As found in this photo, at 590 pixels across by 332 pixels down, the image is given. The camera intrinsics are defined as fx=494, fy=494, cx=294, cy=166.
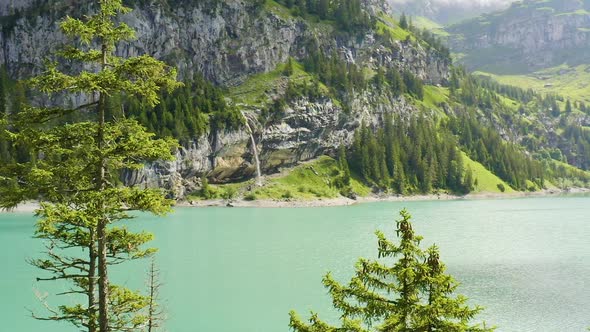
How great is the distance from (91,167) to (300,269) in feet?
148

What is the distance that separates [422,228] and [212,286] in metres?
55.0

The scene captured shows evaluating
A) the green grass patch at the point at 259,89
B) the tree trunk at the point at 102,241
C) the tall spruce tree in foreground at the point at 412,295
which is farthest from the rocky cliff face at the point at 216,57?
the tall spruce tree in foreground at the point at 412,295

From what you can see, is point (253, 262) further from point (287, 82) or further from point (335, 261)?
point (287, 82)

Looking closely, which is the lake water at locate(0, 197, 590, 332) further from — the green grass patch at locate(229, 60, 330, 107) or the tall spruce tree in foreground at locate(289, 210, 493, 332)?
the green grass patch at locate(229, 60, 330, 107)

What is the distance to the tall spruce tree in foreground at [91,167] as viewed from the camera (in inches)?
496

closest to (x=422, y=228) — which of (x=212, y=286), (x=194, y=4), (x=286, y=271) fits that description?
(x=286, y=271)

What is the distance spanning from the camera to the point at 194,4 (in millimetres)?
193375

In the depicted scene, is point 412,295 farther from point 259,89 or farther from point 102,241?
point 259,89

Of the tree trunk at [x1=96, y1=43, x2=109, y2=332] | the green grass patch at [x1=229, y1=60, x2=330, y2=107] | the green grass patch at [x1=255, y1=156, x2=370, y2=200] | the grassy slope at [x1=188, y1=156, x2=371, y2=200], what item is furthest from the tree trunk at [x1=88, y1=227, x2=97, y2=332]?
the green grass patch at [x1=229, y1=60, x2=330, y2=107]

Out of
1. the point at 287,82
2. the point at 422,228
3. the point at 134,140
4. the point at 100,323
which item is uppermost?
the point at 287,82

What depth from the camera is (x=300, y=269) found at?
56500 millimetres

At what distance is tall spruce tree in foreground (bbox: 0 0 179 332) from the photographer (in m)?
12.6

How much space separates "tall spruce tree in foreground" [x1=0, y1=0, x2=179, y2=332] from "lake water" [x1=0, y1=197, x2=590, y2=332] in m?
20.0

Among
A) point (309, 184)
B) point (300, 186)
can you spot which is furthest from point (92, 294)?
point (309, 184)
